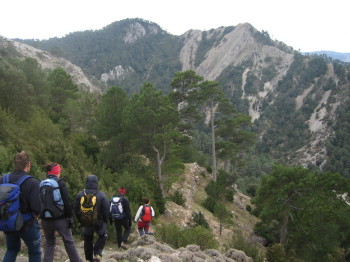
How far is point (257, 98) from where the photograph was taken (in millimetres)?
114625

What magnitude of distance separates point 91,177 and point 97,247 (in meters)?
1.54

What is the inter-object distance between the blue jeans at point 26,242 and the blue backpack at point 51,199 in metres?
0.26

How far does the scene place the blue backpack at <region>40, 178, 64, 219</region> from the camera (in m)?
4.07

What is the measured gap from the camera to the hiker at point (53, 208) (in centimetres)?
407

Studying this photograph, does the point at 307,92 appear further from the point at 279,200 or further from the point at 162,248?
the point at 162,248

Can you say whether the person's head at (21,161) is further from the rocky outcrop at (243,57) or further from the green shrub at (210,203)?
the rocky outcrop at (243,57)

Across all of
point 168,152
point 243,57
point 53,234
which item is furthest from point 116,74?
point 53,234

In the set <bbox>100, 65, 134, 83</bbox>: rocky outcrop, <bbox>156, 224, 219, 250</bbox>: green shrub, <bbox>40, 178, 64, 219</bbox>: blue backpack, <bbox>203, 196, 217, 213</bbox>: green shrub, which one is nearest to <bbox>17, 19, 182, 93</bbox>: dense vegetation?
→ <bbox>100, 65, 134, 83</bbox>: rocky outcrop

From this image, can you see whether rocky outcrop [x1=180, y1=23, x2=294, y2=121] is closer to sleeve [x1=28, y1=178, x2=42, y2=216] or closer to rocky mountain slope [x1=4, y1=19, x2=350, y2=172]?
rocky mountain slope [x1=4, y1=19, x2=350, y2=172]

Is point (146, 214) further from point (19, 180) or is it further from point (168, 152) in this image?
point (168, 152)

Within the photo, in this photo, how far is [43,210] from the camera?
13.5 ft

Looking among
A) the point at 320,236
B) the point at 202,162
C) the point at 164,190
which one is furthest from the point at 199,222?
the point at 202,162

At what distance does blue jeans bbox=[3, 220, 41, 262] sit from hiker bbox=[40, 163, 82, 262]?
0.29 meters

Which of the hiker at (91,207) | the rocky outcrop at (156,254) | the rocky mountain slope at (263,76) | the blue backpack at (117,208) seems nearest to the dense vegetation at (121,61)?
the rocky mountain slope at (263,76)
